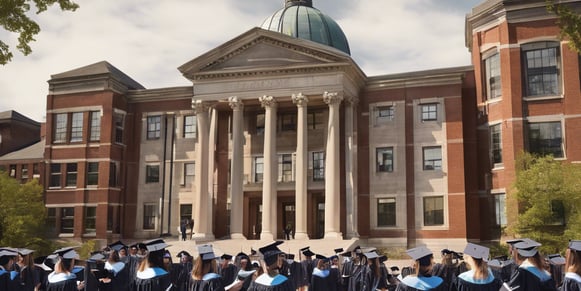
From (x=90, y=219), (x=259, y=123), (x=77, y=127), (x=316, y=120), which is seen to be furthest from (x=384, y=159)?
(x=77, y=127)

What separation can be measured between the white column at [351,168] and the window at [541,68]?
1094cm

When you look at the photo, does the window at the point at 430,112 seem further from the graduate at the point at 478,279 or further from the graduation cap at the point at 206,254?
the graduation cap at the point at 206,254

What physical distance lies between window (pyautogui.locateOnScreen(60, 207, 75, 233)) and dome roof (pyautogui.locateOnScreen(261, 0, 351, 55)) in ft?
69.3

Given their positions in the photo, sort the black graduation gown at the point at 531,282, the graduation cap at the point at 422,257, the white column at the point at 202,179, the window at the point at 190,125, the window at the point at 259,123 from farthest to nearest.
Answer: the window at the point at 190,125 → the window at the point at 259,123 → the white column at the point at 202,179 → the black graduation gown at the point at 531,282 → the graduation cap at the point at 422,257

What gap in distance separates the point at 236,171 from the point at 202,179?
245 centimetres

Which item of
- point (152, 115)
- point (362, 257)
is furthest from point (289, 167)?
point (362, 257)

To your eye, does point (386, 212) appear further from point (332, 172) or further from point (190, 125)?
point (190, 125)

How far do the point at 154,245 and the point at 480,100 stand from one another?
3316 cm

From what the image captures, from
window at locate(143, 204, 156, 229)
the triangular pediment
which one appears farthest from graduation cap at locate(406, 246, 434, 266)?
window at locate(143, 204, 156, 229)

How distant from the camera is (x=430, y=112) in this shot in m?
42.6

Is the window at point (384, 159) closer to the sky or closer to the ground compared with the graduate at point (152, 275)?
closer to the sky

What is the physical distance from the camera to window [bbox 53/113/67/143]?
4794 cm

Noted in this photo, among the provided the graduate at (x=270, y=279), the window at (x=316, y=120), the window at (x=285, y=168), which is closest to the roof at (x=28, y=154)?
the window at (x=285, y=168)

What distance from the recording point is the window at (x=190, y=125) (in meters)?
47.3
